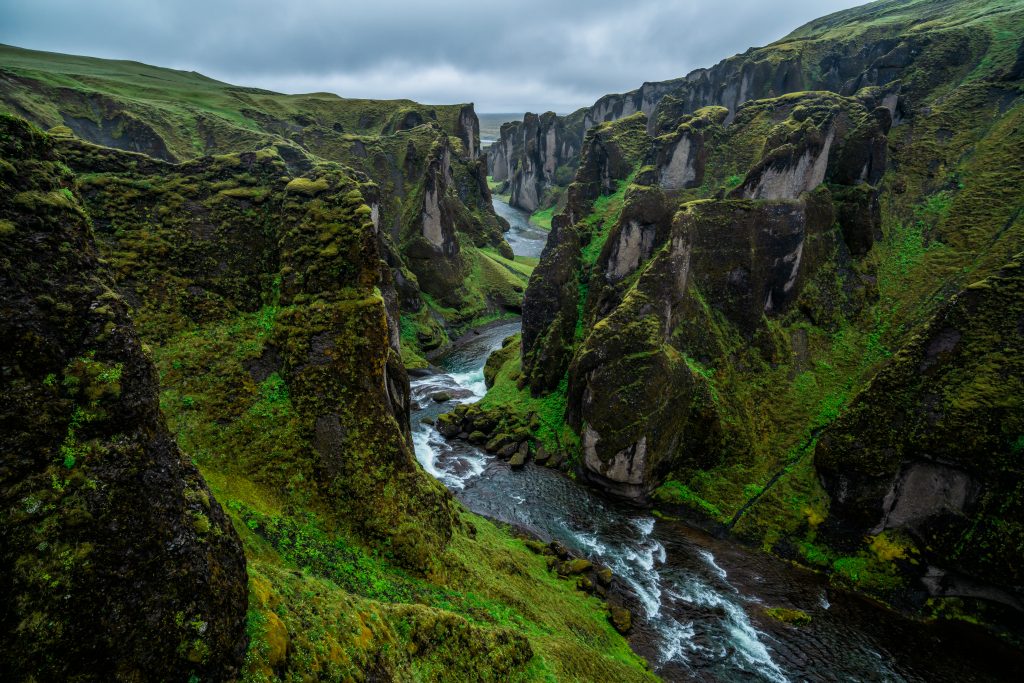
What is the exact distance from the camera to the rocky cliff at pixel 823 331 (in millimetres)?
25516

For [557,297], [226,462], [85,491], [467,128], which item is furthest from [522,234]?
[85,491]

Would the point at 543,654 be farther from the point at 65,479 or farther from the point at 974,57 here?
the point at 974,57

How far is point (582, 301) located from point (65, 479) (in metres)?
39.5

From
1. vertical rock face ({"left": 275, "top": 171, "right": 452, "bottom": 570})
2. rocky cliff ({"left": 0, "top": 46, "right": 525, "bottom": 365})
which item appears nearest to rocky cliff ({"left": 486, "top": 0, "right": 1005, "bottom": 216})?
rocky cliff ({"left": 0, "top": 46, "right": 525, "bottom": 365})

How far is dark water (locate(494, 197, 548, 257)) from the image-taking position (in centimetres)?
11956

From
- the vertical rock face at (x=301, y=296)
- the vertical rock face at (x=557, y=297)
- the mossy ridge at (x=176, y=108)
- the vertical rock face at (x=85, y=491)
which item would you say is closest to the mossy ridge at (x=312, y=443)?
the vertical rock face at (x=301, y=296)

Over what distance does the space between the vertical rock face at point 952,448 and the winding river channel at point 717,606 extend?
3.72 metres

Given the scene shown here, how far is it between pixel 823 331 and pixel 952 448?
14.4 meters

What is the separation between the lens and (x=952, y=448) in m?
24.9

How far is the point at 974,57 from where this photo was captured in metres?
47.8

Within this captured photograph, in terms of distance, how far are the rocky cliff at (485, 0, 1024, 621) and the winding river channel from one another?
179 centimetres

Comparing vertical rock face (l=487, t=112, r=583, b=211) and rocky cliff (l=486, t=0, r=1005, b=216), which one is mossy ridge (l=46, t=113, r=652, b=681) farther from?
vertical rock face (l=487, t=112, r=583, b=211)

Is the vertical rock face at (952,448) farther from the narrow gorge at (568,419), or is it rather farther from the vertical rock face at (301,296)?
the vertical rock face at (301,296)

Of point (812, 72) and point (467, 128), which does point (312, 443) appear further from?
point (467, 128)
